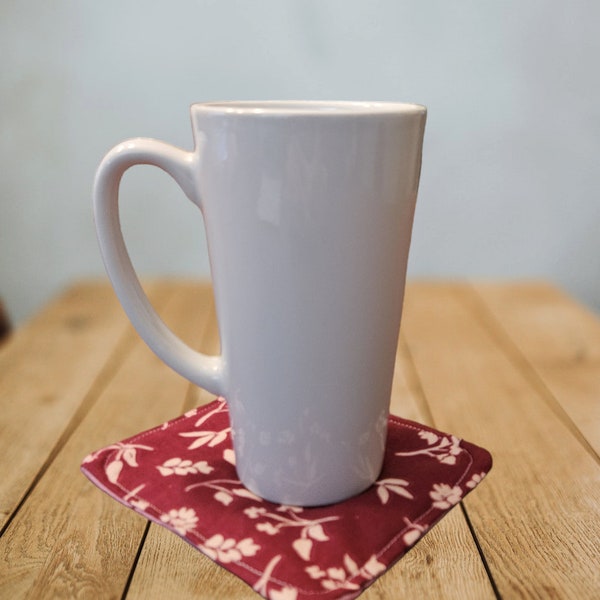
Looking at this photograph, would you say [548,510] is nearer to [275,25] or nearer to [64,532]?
[64,532]

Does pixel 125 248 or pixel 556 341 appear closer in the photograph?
pixel 125 248

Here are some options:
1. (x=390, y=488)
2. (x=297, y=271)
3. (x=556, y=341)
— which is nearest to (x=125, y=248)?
(x=297, y=271)

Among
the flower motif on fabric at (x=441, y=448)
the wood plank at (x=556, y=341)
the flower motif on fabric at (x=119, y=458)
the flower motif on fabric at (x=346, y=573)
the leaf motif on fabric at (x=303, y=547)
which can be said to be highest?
the flower motif on fabric at (x=346, y=573)

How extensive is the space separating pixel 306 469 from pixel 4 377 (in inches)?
14.7

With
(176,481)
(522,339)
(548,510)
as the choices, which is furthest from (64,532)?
(522,339)

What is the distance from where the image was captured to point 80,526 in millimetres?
427

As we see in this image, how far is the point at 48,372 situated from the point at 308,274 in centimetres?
40

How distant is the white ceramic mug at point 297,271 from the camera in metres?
0.37

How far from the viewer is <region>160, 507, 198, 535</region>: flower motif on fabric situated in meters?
0.41

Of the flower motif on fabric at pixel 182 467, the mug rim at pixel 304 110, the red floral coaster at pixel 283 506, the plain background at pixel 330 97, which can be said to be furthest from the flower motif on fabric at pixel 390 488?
the plain background at pixel 330 97

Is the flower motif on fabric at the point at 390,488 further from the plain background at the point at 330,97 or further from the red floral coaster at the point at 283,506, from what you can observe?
the plain background at the point at 330,97

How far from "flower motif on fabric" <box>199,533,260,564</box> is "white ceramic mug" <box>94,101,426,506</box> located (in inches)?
2.1

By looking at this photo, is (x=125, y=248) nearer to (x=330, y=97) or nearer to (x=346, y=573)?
(x=346, y=573)

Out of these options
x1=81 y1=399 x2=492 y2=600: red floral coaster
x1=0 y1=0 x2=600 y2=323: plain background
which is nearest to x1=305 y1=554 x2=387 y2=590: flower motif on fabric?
x1=81 y1=399 x2=492 y2=600: red floral coaster
